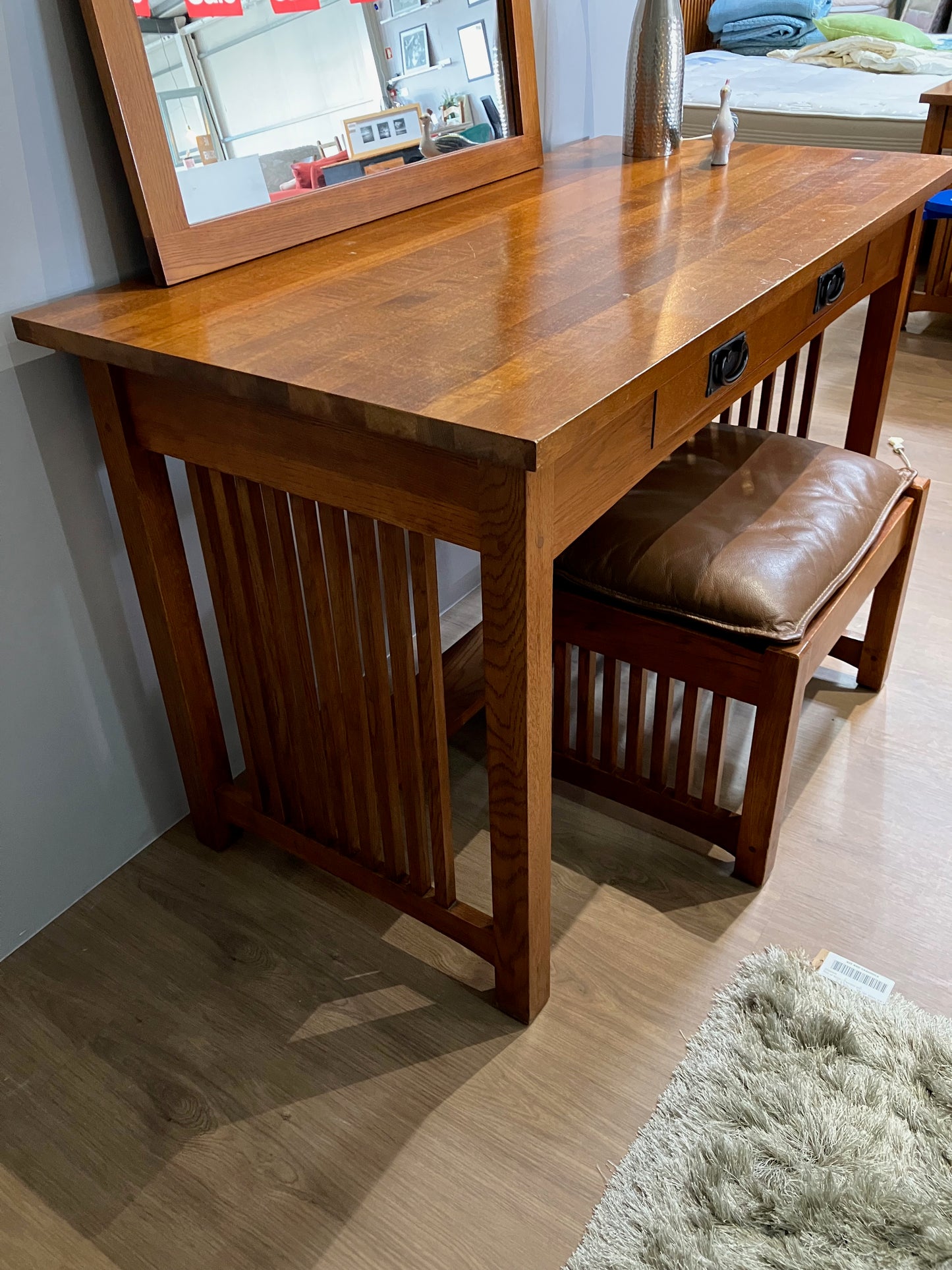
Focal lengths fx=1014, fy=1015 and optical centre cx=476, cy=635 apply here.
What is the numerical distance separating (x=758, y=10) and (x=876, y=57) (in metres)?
0.80

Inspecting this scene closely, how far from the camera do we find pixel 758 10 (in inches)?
181

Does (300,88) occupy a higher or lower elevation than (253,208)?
higher

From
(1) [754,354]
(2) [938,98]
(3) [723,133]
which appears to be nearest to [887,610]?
(1) [754,354]

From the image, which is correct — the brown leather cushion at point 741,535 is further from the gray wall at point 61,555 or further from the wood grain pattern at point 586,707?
the gray wall at point 61,555

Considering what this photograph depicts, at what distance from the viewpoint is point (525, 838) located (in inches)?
43.8

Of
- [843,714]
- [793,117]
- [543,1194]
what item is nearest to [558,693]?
[843,714]

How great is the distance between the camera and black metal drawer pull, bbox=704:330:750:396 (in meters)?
1.09

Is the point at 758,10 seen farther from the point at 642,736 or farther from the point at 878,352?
the point at 642,736

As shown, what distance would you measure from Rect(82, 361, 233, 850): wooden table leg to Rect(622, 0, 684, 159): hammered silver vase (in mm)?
1048

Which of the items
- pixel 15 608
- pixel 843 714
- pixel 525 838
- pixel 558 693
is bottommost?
pixel 843 714

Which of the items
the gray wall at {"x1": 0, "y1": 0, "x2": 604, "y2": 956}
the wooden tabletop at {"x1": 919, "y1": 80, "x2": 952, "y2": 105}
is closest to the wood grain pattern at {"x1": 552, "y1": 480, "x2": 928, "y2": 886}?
the gray wall at {"x1": 0, "y1": 0, "x2": 604, "y2": 956}

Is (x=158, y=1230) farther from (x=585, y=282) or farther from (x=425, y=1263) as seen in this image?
A: (x=585, y=282)

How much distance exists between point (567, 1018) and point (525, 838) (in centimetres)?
31

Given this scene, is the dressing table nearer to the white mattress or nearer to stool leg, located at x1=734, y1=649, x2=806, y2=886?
→ stool leg, located at x1=734, y1=649, x2=806, y2=886
